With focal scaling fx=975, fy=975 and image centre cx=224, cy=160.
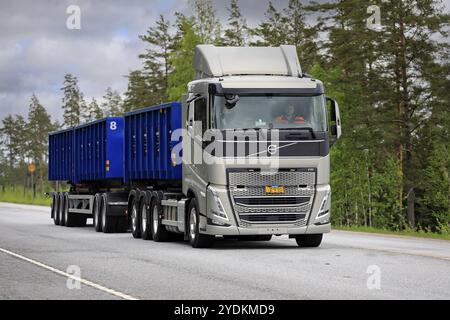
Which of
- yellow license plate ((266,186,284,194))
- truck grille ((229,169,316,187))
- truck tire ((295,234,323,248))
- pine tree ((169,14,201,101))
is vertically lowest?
truck tire ((295,234,323,248))

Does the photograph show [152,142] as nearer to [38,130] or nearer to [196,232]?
[196,232]

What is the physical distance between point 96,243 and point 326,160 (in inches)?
230

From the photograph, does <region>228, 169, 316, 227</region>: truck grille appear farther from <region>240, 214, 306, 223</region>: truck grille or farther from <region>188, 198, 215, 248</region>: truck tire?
<region>188, 198, 215, 248</region>: truck tire

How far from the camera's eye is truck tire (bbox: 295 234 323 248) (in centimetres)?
1991

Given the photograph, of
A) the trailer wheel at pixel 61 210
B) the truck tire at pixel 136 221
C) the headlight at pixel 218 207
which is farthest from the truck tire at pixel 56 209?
the headlight at pixel 218 207

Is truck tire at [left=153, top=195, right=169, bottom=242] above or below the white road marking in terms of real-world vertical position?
above

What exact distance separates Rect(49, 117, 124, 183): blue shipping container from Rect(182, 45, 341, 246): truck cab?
7.65m

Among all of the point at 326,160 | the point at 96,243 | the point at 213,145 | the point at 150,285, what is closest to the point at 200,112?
the point at 213,145

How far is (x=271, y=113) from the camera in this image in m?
18.8

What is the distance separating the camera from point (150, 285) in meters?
12.5

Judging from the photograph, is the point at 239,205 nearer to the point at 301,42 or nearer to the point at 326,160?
the point at 326,160

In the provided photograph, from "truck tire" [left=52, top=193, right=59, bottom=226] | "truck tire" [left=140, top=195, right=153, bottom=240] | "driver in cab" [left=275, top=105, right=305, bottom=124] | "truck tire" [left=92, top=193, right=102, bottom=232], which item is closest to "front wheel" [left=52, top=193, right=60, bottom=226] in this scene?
"truck tire" [left=52, top=193, right=59, bottom=226]

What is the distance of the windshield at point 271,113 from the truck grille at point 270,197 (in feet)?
2.93

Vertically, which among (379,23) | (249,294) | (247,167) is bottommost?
(249,294)
